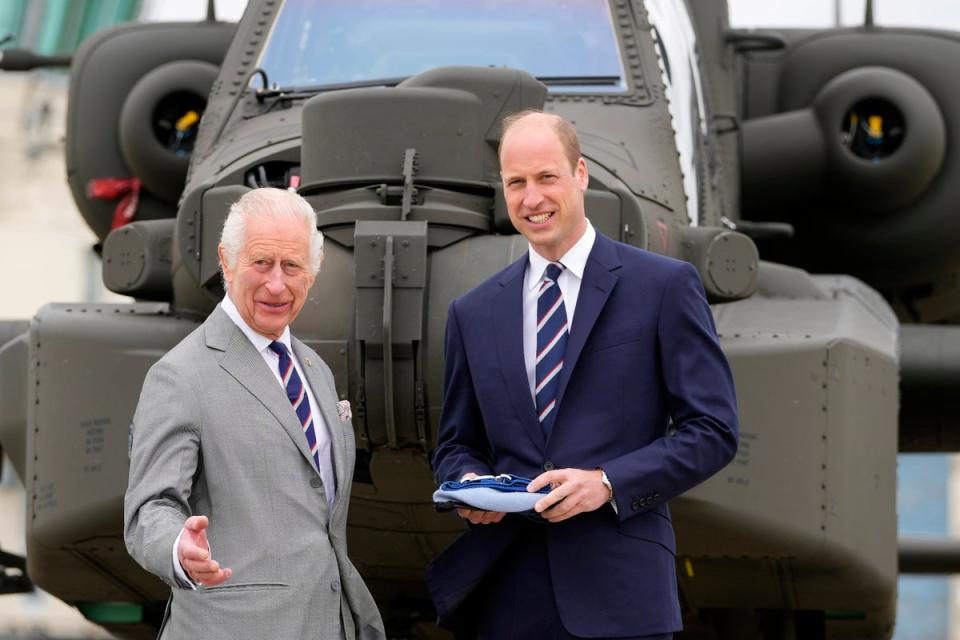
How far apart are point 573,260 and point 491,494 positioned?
1.66 feet

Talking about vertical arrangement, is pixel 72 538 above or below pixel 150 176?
below

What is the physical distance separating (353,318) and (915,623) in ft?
52.1

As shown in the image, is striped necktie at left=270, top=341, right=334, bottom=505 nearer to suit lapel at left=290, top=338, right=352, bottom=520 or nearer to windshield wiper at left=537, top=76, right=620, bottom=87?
suit lapel at left=290, top=338, right=352, bottom=520

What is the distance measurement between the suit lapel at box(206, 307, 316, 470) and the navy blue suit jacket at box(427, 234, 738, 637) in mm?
386

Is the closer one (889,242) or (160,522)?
(160,522)

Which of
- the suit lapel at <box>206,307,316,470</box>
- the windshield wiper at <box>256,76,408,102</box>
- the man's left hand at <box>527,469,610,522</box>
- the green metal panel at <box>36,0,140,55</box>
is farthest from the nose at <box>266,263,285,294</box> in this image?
the green metal panel at <box>36,0,140,55</box>

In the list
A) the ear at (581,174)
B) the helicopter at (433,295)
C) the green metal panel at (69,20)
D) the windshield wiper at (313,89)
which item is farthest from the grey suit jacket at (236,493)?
the green metal panel at (69,20)

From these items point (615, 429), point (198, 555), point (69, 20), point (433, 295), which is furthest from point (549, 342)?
point (69, 20)

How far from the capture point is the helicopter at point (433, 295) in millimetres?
4578

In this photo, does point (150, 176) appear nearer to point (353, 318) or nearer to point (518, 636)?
point (353, 318)

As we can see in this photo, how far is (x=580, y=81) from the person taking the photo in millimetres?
5949

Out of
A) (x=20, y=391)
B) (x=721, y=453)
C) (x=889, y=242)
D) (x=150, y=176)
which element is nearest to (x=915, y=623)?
(x=889, y=242)

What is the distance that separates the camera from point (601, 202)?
4711 mm

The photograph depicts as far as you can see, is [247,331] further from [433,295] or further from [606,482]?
[433,295]
